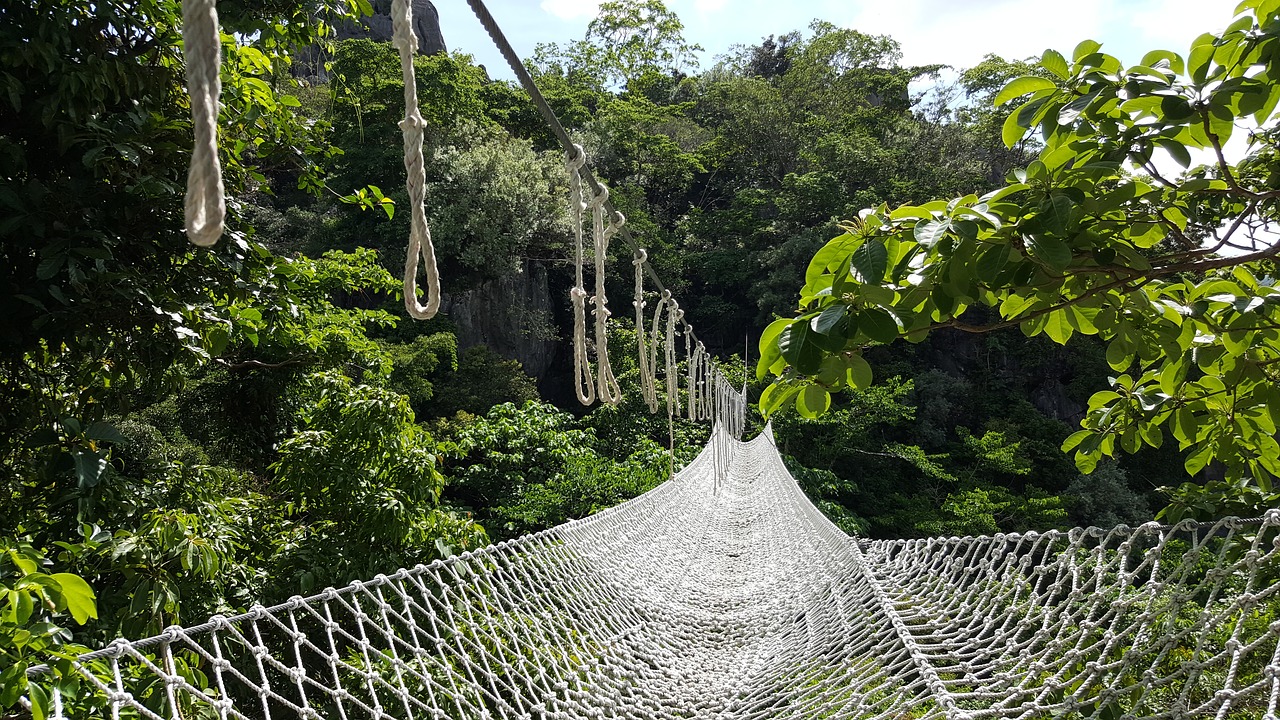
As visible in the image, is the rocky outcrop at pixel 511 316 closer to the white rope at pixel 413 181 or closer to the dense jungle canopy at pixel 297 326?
the dense jungle canopy at pixel 297 326

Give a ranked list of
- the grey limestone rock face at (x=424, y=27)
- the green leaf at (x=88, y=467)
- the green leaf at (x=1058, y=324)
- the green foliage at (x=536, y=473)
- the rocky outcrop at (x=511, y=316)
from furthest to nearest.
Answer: the grey limestone rock face at (x=424, y=27), the rocky outcrop at (x=511, y=316), the green foliage at (x=536, y=473), the green leaf at (x=88, y=467), the green leaf at (x=1058, y=324)

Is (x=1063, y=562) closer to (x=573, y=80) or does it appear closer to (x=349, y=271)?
(x=349, y=271)

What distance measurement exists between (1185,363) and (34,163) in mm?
1915

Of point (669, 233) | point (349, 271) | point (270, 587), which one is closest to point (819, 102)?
point (669, 233)

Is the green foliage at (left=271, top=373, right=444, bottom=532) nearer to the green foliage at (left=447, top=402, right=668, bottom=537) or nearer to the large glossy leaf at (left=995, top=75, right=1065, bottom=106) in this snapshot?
the large glossy leaf at (left=995, top=75, right=1065, bottom=106)

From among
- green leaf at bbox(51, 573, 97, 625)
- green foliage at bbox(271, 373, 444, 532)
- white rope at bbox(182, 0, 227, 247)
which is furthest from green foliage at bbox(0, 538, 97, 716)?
green foliage at bbox(271, 373, 444, 532)

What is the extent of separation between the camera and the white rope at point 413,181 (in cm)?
69

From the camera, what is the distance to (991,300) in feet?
2.68

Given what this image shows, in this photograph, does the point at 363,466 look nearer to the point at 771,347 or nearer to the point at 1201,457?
the point at 771,347

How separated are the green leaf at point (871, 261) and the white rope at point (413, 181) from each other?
0.37m

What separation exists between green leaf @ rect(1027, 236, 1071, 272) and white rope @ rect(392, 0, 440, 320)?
52cm

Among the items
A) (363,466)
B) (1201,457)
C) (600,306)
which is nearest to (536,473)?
(363,466)

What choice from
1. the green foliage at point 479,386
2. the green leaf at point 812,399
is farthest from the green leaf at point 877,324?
the green foliage at point 479,386

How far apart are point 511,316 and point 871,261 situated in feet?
31.1
